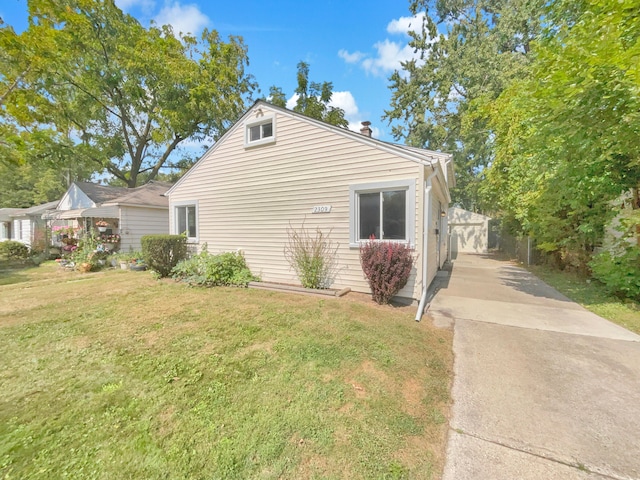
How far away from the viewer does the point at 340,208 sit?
671cm

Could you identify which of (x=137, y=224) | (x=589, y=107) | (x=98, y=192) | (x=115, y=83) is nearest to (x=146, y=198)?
(x=137, y=224)

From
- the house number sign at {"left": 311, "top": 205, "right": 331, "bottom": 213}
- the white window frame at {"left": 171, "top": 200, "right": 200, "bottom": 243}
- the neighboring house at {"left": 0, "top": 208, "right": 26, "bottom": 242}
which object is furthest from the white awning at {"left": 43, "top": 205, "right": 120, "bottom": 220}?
the neighboring house at {"left": 0, "top": 208, "right": 26, "bottom": 242}

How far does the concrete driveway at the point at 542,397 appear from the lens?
2055mm

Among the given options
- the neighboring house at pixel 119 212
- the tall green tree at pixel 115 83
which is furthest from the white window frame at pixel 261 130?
the tall green tree at pixel 115 83

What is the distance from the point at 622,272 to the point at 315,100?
1803 centimetres

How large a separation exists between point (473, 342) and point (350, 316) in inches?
78.1

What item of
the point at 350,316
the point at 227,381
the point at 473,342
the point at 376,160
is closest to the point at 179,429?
the point at 227,381

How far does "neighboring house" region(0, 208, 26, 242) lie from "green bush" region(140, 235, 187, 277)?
19589 millimetres

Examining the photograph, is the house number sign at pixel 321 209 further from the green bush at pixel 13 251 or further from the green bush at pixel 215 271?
the green bush at pixel 13 251

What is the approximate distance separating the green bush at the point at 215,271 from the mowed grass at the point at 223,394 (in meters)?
2.34

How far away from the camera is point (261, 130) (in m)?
8.23

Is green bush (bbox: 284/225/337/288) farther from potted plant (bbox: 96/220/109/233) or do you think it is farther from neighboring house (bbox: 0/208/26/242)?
neighboring house (bbox: 0/208/26/242)

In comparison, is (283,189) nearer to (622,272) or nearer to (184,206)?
(184,206)

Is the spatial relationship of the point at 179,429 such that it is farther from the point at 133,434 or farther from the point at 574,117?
the point at 574,117
